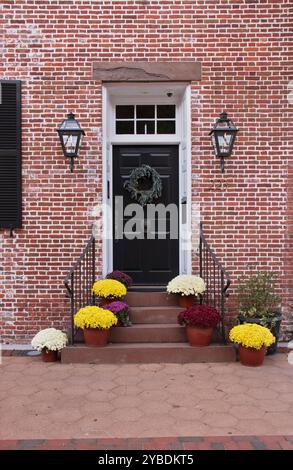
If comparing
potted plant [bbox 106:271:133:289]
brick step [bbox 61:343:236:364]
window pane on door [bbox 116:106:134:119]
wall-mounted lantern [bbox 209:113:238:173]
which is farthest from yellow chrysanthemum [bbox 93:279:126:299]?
window pane on door [bbox 116:106:134:119]

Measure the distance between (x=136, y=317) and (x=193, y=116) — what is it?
2.75 m

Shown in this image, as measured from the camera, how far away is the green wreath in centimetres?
646

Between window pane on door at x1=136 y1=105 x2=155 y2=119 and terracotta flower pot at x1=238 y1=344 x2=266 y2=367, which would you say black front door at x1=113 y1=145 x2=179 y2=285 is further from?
terracotta flower pot at x1=238 y1=344 x2=266 y2=367

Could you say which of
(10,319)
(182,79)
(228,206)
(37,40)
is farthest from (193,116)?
(10,319)

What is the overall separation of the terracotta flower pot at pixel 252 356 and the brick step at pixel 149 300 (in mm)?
1196

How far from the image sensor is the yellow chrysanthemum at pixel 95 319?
506 centimetres

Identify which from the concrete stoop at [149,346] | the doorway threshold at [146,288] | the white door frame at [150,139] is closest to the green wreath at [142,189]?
the white door frame at [150,139]

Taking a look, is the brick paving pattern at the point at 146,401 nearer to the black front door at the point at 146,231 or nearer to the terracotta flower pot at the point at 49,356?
the terracotta flower pot at the point at 49,356

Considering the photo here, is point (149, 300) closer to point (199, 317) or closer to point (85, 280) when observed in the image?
point (85, 280)

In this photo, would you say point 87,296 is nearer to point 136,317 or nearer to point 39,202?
point 136,317

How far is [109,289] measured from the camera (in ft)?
18.1

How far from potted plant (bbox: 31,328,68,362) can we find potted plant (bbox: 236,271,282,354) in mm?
2179

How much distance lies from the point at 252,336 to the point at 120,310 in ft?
5.10

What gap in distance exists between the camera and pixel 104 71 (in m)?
5.95
